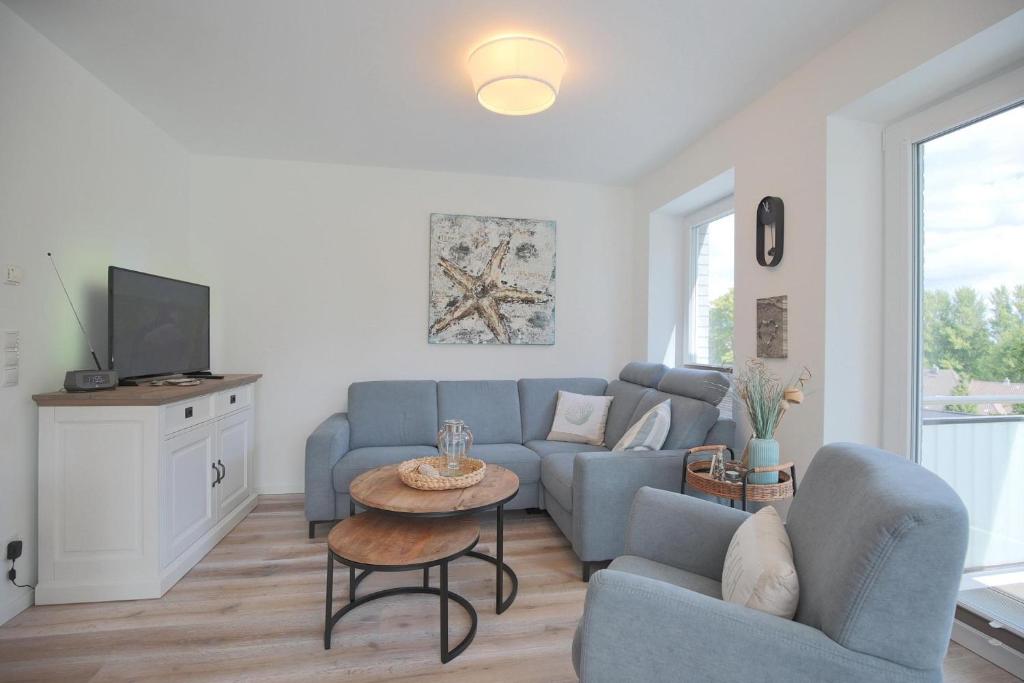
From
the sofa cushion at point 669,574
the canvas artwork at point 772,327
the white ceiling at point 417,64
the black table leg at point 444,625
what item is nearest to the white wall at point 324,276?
the white ceiling at point 417,64

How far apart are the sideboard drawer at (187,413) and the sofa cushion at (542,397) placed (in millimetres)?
2000

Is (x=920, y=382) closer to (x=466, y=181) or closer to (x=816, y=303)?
(x=816, y=303)

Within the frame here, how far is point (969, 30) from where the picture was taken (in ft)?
5.06

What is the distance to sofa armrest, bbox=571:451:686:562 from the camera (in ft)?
7.41

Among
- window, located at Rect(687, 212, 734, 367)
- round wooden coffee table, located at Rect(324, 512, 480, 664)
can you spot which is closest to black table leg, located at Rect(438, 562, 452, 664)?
round wooden coffee table, located at Rect(324, 512, 480, 664)

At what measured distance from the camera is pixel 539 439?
11.4ft

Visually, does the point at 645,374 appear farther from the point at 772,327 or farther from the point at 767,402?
the point at 767,402

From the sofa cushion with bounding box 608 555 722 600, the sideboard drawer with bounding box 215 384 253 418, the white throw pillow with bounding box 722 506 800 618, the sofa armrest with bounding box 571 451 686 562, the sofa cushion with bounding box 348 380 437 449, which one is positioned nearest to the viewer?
the white throw pillow with bounding box 722 506 800 618

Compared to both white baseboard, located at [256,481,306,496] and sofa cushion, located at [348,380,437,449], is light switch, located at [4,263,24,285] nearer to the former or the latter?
sofa cushion, located at [348,380,437,449]

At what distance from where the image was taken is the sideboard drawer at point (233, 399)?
2718 millimetres

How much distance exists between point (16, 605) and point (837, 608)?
2.96 metres

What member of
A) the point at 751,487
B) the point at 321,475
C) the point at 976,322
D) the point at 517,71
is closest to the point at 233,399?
the point at 321,475

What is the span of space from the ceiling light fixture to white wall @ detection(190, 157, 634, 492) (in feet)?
5.46

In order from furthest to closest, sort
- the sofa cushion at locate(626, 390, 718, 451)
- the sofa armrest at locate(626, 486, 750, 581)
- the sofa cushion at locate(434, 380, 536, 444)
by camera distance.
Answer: the sofa cushion at locate(434, 380, 536, 444), the sofa cushion at locate(626, 390, 718, 451), the sofa armrest at locate(626, 486, 750, 581)
